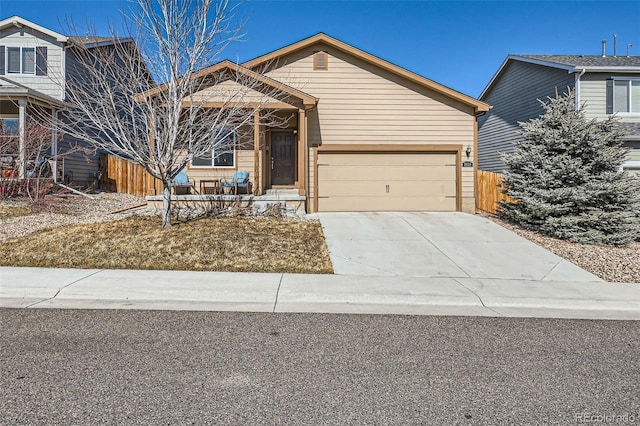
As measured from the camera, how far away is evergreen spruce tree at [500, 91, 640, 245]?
33.5 feet

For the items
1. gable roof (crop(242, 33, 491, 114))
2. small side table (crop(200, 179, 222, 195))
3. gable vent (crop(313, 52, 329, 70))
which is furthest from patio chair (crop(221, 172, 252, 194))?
gable vent (crop(313, 52, 329, 70))

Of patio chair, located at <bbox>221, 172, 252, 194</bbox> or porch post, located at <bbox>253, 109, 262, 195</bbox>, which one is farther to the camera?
patio chair, located at <bbox>221, 172, 252, 194</bbox>

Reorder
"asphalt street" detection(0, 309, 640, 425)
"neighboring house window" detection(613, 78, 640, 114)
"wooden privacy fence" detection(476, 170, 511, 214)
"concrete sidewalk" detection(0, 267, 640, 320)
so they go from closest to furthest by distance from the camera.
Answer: "asphalt street" detection(0, 309, 640, 425)
"concrete sidewalk" detection(0, 267, 640, 320)
"wooden privacy fence" detection(476, 170, 511, 214)
"neighboring house window" detection(613, 78, 640, 114)

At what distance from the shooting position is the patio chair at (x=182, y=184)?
12867mm

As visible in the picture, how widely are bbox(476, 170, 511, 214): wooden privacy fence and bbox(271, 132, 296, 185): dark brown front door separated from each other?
650 cm

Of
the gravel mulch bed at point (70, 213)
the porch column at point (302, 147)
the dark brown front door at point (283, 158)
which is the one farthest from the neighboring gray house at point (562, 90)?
the gravel mulch bed at point (70, 213)

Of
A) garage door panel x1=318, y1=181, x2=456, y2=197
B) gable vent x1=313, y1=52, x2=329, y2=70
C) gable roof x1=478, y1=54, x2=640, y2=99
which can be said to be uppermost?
gable roof x1=478, y1=54, x2=640, y2=99

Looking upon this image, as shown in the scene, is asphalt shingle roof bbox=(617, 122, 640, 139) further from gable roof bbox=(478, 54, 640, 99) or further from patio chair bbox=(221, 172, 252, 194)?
patio chair bbox=(221, 172, 252, 194)

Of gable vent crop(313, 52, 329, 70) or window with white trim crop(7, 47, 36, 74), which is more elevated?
window with white trim crop(7, 47, 36, 74)

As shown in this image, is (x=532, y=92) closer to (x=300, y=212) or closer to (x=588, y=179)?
(x=588, y=179)

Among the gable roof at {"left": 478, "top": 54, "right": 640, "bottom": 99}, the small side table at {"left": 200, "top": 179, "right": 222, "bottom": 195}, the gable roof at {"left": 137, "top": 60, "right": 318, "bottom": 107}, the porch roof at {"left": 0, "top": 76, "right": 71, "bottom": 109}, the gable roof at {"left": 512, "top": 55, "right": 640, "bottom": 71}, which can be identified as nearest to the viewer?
the gable roof at {"left": 137, "top": 60, "right": 318, "bottom": 107}

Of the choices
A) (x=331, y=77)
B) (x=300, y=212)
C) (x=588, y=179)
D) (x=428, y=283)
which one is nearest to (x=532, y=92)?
(x=588, y=179)

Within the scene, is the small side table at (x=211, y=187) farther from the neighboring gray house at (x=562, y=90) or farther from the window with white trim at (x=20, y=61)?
the window with white trim at (x=20, y=61)

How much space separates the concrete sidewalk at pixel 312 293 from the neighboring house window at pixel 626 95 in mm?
11787
